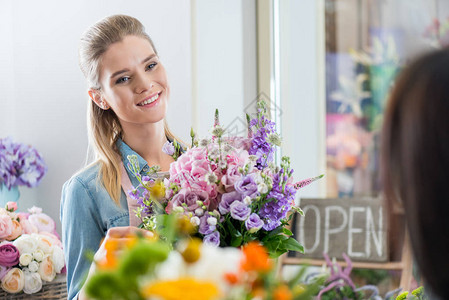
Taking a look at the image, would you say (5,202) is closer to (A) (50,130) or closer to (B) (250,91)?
(A) (50,130)

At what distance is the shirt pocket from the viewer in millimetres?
1569

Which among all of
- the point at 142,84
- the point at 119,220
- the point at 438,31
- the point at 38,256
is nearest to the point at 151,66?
the point at 142,84

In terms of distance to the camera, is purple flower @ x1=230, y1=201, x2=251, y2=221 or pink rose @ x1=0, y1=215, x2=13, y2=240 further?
pink rose @ x1=0, y1=215, x2=13, y2=240

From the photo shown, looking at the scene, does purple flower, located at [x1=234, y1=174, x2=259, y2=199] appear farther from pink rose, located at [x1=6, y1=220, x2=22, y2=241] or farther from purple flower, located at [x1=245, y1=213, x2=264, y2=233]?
pink rose, located at [x1=6, y1=220, x2=22, y2=241]

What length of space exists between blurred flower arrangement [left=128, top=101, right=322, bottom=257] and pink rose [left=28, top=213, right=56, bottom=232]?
4.65ft

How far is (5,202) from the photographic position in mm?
2596

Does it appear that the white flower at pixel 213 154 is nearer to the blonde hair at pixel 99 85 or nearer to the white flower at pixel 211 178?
the white flower at pixel 211 178

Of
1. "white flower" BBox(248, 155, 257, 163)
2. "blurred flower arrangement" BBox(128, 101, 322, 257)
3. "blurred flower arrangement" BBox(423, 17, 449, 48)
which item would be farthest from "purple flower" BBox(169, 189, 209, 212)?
"blurred flower arrangement" BBox(423, 17, 449, 48)

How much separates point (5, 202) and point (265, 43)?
136 cm

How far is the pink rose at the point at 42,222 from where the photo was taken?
246cm

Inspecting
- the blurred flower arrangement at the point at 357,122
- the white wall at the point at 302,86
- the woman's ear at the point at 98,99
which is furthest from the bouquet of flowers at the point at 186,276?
the blurred flower arrangement at the point at 357,122

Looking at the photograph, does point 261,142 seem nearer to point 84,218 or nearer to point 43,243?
point 84,218

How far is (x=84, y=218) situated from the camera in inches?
61.3

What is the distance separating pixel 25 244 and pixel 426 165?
195 centimetres
